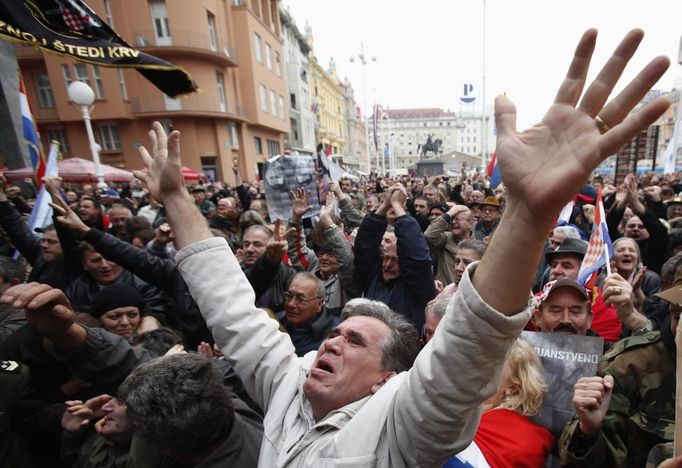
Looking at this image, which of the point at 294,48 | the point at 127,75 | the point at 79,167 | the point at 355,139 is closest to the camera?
the point at 79,167

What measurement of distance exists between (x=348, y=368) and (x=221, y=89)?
27036 mm

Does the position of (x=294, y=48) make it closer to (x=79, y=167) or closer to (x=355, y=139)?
(x=79, y=167)

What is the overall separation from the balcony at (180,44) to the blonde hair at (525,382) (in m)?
25.1

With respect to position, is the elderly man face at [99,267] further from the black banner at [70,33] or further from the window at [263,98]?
the window at [263,98]

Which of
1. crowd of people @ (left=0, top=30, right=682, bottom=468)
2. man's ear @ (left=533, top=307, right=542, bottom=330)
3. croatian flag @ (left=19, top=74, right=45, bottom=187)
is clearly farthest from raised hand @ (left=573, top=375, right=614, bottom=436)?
A: croatian flag @ (left=19, top=74, right=45, bottom=187)

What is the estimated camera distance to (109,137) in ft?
76.7

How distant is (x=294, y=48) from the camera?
135 feet

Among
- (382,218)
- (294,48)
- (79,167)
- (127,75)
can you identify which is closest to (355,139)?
(294,48)

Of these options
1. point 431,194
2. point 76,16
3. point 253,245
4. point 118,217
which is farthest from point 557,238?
point 118,217

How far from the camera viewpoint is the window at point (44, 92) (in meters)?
22.9

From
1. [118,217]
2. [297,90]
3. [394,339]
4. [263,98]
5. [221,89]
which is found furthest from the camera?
[297,90]

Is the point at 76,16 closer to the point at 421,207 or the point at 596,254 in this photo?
the point at 596,254

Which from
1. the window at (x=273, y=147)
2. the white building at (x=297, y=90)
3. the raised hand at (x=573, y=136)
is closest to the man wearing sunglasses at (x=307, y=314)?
the raised hand at (x=573, y=136)

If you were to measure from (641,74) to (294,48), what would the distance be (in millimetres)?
45294
